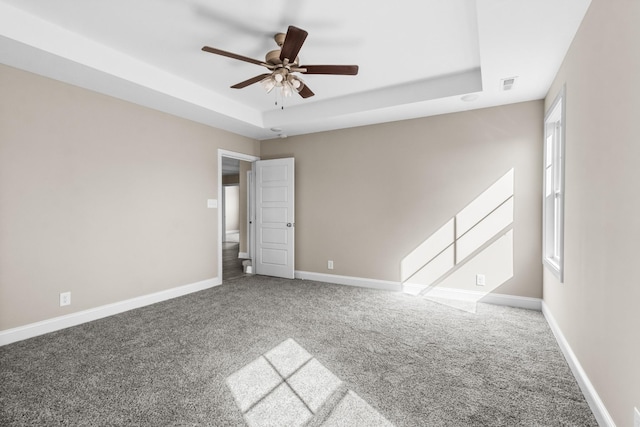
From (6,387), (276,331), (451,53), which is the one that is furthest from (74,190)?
(451,53)

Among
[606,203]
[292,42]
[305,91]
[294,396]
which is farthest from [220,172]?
[606,203]

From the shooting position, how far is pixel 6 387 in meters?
2.14

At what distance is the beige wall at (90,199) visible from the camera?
2928 mm

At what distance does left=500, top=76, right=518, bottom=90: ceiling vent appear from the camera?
321cm

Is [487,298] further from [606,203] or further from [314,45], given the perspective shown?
[314,45]

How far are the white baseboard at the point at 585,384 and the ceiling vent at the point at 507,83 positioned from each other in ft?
7.97

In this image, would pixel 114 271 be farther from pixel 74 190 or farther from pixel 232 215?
pixel 232 215

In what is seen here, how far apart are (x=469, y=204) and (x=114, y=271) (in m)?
4.50

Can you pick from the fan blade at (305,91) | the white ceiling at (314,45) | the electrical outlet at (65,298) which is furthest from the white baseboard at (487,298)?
the electrical outlet at (65,298)

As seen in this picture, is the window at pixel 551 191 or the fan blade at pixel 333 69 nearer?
the fan blade at pixel 333 69

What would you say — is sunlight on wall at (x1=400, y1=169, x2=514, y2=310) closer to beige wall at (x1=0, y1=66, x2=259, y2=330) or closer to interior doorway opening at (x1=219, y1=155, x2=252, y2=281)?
interior doorway opening at (x1=219, y1=155, x2=252, y2=281)

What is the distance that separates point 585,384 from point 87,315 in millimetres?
4458

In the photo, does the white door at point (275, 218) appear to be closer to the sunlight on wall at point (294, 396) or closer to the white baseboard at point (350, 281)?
the white baseboard at point (350, 281)

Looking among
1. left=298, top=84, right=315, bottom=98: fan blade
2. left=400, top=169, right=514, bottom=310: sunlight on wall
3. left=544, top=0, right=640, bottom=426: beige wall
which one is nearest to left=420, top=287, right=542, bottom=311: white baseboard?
left=400, top=169, right=514, bottom=310: sunlight on wall
